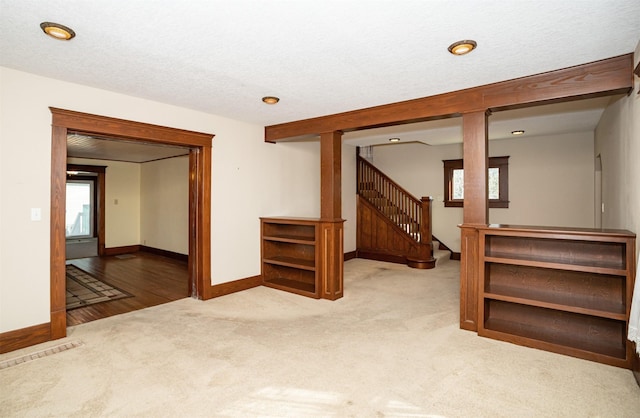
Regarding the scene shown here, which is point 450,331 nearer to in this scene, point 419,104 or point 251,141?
point 419,104

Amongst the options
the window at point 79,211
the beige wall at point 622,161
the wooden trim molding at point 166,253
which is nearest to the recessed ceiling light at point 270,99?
the beige wall at point 622,161

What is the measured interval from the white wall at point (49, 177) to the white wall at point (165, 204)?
2.64m

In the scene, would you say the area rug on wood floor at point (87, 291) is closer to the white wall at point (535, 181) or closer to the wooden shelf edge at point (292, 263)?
the wooden shelf edge at point (292, 263)

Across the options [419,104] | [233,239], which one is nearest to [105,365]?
[233,239]

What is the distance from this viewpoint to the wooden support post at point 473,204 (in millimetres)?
3324

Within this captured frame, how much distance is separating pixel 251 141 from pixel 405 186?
13.4ft

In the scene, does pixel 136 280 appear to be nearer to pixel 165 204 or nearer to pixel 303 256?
pixel 165 204

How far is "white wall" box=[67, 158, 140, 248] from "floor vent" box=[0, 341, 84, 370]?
5.49 meters

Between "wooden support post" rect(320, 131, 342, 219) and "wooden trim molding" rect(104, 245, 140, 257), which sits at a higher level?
"wooden support post" rect(320, 131, 342, 219)

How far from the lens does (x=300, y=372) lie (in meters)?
2.54

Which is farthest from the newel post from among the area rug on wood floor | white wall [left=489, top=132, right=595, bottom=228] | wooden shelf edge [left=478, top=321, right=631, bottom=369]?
the area rug on wood floor

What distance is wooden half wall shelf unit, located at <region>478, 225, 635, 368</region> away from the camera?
2.73 meters

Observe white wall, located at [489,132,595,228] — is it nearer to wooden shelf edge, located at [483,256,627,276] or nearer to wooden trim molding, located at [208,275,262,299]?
wooden shelf edge, located at [483,256,627,276]

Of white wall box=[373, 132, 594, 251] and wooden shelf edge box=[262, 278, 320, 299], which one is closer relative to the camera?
wooden shelf edge box=[262, 278, 320, 299]
